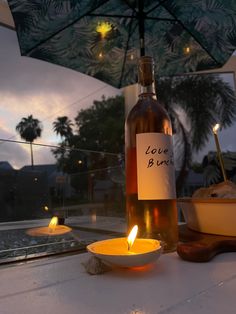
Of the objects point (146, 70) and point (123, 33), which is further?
point (123, 33)

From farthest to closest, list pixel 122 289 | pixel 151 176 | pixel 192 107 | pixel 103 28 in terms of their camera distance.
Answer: pixel 192 107, pixel 103 28, pixel 151 176, pixel 122 289

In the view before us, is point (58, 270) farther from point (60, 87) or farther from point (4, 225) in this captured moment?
point (60, 87)

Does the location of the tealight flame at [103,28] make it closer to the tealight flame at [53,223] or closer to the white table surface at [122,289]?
the tealight flame at [53,223]

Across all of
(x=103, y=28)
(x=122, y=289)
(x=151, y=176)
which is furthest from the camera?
(x=103, y=28)

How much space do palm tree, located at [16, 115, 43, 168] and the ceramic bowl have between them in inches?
64.7

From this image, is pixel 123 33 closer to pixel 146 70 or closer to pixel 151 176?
pixel 146 70

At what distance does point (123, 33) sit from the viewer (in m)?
0.82

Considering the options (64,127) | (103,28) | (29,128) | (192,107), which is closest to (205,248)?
(103,28)

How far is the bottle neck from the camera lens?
430mm

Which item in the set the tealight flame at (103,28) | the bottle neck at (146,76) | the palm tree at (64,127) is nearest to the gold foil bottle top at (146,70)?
the bottle neck at (146,76)

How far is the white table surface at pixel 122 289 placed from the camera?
0.21m

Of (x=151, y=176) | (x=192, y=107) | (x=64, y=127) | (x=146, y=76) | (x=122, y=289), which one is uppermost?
(x=192, y=107)

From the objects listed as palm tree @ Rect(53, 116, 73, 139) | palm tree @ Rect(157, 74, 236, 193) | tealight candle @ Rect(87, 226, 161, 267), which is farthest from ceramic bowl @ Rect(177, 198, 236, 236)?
palm tree @ Rect(157, 74, 236, 193)

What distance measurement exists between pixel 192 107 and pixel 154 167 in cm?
422
